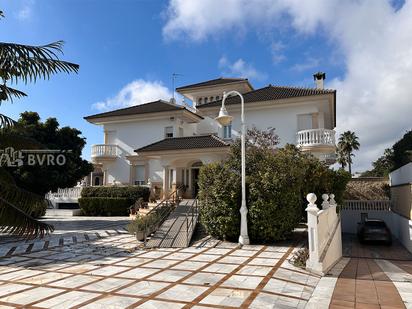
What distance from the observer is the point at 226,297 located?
21.7 feet

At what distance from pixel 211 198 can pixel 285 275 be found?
5499mm

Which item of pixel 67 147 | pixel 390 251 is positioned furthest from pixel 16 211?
pixel 67 147

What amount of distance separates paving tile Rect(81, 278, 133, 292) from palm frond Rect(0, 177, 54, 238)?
11.3 ft

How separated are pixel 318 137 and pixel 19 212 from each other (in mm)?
20482

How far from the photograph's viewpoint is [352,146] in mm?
60500

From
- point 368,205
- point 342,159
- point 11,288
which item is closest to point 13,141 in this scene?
point 11,288

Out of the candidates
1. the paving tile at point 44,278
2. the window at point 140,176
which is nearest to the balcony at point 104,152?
the window at point 140,176

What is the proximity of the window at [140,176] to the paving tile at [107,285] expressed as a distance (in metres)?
20.6

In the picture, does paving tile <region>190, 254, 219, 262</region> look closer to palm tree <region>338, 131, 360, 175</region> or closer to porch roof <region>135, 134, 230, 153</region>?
porch roof <region>135, 134, 230, 153</region>

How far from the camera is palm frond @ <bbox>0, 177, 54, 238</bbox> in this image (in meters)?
4.01

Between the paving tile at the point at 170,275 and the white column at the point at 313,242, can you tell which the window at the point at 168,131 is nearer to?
the paving tile at the point at 170,275

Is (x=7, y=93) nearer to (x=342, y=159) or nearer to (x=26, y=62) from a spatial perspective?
(x=26, y=62)

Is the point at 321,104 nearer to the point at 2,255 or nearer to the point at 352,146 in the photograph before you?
the point at 2,255

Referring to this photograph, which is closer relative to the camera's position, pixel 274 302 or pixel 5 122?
pixel 5 122
